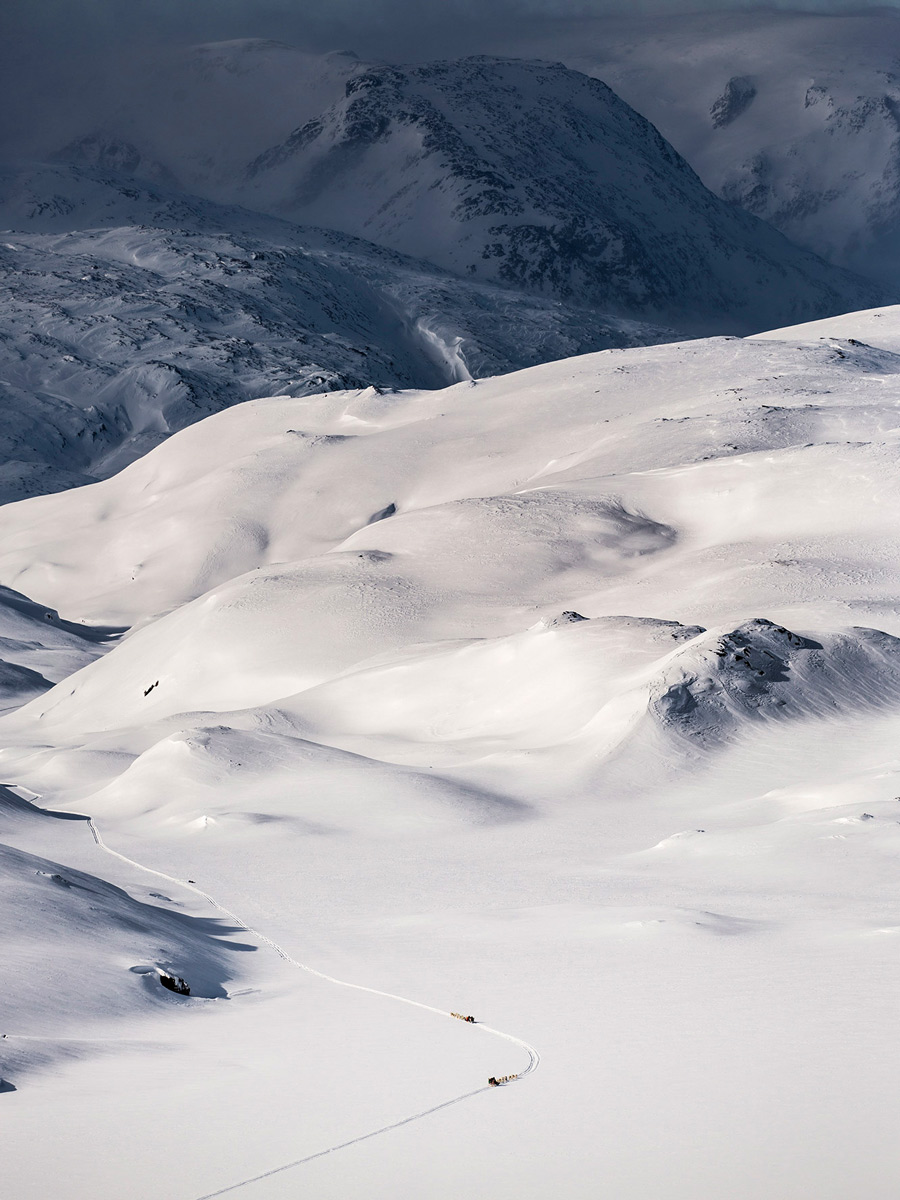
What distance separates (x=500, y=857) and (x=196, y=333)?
141 m

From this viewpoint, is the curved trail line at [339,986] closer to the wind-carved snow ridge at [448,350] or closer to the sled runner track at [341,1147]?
the sled runner track at [341,1147]

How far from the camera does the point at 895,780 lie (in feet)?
51.3

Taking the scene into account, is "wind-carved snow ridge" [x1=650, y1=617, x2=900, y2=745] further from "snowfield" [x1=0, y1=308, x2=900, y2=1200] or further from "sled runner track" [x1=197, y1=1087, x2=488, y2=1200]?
"sled runner track" [x1=197, y1=1087, x2=488, y2=1200]

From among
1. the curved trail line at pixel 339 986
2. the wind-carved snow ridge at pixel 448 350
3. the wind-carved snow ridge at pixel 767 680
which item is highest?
the curved trail line at pixel 339 986

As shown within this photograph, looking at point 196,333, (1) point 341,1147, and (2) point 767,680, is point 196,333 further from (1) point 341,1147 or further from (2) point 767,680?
(1) point 341,1147

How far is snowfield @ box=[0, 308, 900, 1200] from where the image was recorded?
6.24 metres

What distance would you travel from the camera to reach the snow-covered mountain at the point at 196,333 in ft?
431

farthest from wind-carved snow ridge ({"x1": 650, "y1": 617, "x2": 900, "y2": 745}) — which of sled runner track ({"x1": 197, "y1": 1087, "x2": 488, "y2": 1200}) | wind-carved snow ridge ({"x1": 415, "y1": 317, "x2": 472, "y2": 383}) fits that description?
wind-carved snow ridge ({"x1": 415, "y1": 317, "x2": 472, "y2": 383})

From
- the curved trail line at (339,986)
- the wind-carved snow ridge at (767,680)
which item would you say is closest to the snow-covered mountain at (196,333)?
the wind-carved snow ridge at (767,680)

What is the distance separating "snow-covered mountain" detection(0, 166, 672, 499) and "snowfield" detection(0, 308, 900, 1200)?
8307cm

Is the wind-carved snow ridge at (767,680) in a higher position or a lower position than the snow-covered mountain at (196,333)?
higher

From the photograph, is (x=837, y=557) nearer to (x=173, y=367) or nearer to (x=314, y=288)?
(x=173, y=367)

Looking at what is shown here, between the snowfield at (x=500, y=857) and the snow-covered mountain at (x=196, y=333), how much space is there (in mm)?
83068

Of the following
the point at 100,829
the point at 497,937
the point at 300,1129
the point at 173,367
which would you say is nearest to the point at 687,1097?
the point at 300,1129
